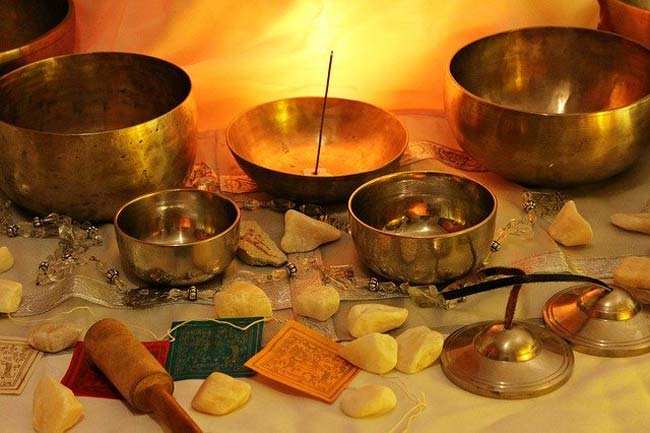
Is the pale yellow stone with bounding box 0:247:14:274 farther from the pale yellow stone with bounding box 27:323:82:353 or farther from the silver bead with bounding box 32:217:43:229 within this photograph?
the pale yellow stone with bounding box 27:323:82:353

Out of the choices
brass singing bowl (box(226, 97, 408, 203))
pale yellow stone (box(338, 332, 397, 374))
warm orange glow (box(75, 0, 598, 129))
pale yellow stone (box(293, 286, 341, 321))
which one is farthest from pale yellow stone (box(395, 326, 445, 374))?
warm orange glow (box(75, 0, 598, 129))

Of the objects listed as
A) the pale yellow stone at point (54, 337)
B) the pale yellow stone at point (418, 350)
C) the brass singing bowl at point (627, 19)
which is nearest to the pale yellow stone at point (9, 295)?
the pale yellow stone at point (54, 337)

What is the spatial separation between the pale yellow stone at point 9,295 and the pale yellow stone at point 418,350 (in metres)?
0.51

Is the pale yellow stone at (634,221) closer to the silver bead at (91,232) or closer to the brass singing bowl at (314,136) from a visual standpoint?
the brass singing bowl at (314,136)

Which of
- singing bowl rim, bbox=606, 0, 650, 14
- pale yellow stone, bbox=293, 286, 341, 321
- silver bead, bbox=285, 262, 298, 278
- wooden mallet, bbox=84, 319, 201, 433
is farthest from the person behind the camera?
singing bowl rim, bbox=606, 0, 650, 14

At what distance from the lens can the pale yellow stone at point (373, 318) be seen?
56.0 inches

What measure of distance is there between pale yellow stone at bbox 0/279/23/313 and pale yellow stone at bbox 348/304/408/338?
1.46ft

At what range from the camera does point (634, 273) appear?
1.53 m

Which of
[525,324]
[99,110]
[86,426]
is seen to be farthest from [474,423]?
[99,110]

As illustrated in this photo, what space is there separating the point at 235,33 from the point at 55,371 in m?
0.93

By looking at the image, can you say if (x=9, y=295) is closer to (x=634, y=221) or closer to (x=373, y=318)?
(x=373, y=318)

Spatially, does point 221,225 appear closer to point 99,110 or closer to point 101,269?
point 101,269

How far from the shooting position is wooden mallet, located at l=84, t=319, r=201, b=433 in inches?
48.9

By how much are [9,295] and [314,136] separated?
0.65 m
